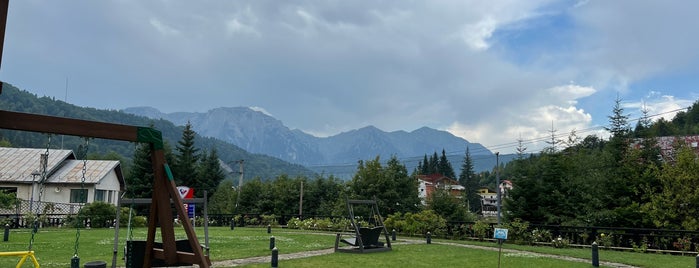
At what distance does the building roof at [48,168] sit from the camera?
1345 inches

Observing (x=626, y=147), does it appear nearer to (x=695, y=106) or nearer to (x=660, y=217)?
(x=660, y=217)

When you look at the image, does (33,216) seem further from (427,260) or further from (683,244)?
(683,244)

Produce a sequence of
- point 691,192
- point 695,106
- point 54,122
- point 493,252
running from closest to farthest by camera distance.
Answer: point 54,122, point 493,252, point 691,192, point 695,106

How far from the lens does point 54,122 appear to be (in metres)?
7.48

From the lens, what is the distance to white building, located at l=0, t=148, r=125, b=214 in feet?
110

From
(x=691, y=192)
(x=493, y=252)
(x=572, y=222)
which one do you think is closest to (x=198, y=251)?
(x=493, y=252)

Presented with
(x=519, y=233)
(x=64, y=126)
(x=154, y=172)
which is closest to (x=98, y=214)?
(x=154, y=172)

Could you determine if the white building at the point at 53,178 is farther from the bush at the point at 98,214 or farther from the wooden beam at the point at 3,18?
the wooden beam at the point at 3,18

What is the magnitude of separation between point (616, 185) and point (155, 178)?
22485mm

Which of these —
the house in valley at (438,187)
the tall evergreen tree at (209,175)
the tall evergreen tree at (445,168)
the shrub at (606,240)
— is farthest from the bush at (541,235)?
the tall evergreen tree at (445,168)

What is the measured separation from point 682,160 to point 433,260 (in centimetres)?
1304

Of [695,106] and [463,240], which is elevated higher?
[695,106]

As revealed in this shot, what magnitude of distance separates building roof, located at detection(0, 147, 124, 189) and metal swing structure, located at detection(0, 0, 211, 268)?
30656 mm

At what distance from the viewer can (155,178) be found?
8.31 meters
